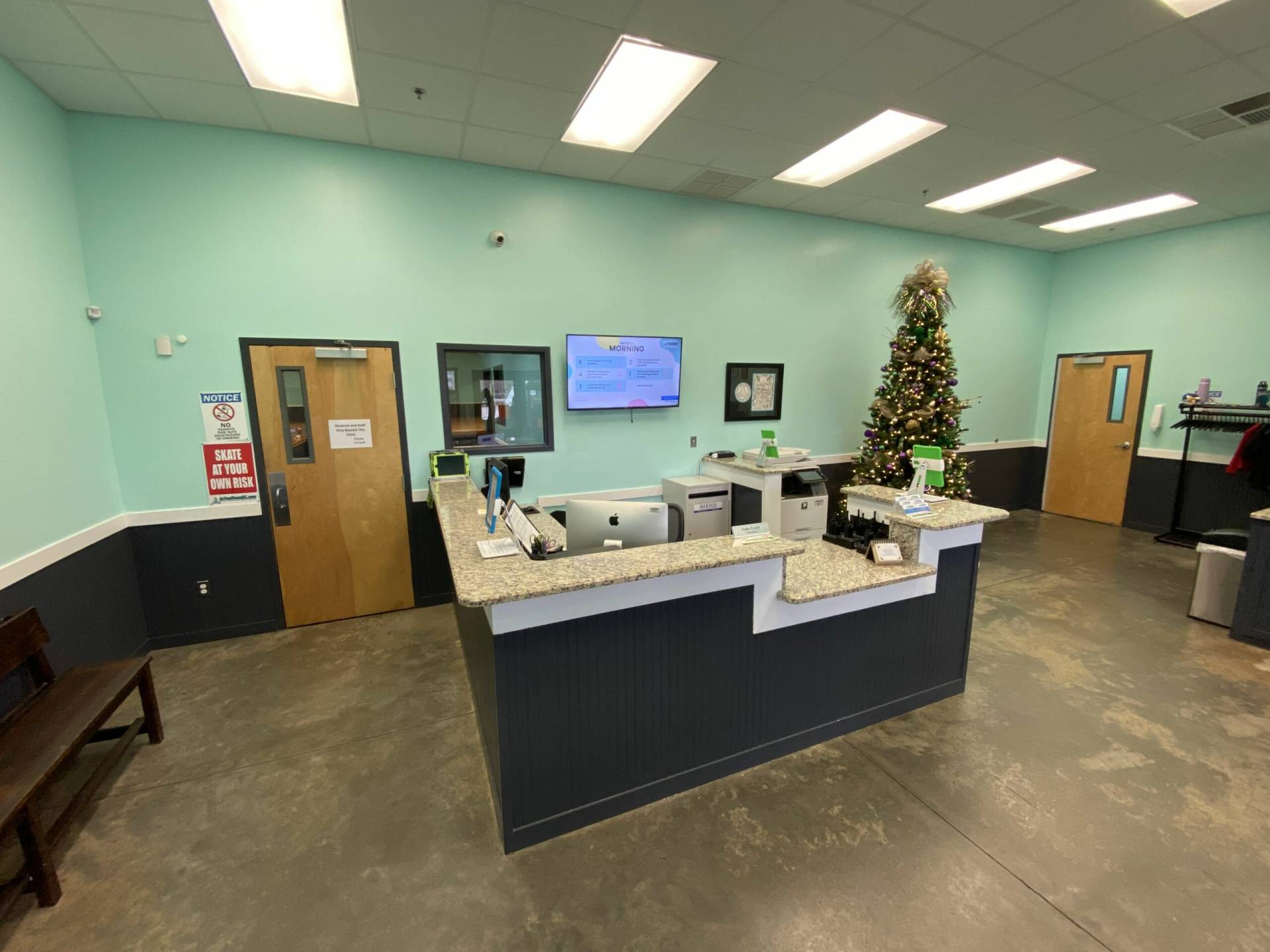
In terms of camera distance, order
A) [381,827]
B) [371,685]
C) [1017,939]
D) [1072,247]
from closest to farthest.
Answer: [1017,939] < [381,827] < [371,685] < [1072,247]

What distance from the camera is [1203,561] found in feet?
11.6

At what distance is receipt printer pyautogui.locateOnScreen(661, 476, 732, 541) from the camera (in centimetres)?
436

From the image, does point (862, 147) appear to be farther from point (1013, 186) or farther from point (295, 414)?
point (295, 414)

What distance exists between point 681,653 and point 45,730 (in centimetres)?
238

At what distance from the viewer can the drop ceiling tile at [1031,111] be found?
2.78 meters

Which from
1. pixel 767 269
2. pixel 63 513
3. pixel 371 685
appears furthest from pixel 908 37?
pixel 63 513

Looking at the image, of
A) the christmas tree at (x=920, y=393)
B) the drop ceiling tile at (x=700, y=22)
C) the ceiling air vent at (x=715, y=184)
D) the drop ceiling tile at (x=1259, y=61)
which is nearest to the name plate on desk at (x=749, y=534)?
the drop ceiling tile at (x=700, y=22)

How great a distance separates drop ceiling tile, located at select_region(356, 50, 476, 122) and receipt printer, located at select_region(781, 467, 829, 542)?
356cm

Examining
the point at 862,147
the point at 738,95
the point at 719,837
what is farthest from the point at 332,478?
the point at 862,147

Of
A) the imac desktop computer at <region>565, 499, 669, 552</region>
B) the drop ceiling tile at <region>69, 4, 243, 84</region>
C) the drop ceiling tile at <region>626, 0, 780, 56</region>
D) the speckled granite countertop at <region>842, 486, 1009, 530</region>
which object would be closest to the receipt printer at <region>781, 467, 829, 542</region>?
the speckled granite countertop at <region>842, 486, 1009, 530</region>

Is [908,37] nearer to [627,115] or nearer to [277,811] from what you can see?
[627,115]

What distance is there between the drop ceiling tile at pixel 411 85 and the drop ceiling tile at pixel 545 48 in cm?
25

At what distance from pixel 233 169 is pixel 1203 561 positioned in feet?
22.8

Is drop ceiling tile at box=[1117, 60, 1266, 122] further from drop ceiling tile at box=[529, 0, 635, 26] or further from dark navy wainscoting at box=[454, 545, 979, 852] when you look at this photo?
drop ceiling tile at box=[529, 0, 635, 26]
